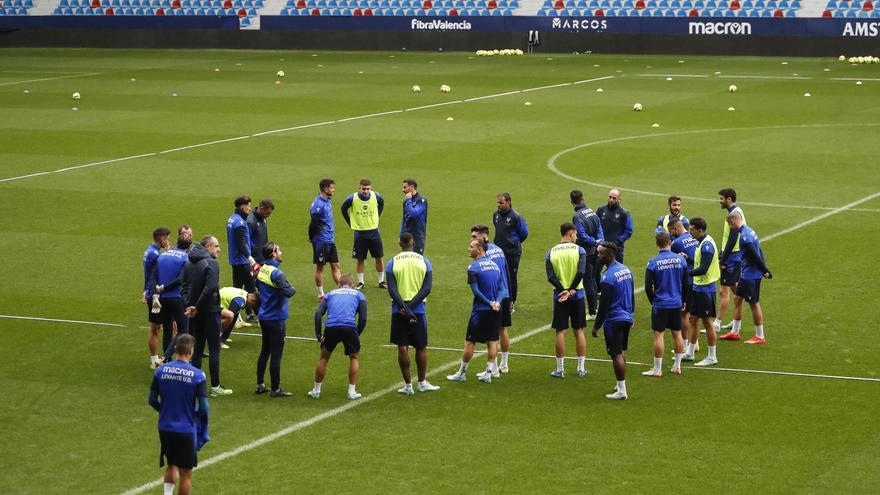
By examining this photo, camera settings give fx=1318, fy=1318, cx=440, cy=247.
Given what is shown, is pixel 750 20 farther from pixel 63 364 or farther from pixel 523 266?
pixel 63 364

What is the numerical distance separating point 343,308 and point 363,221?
21.0 feet

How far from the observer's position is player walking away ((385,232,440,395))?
656 inches

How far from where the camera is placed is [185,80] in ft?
187

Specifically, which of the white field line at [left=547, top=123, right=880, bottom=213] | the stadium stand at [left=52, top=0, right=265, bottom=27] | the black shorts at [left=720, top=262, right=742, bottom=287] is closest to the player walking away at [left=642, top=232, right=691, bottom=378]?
the black shorts at [left=720, top=262, right=742, bottom=287]

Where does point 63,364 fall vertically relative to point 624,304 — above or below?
below

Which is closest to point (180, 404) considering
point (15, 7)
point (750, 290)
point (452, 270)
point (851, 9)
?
point (750, 290)

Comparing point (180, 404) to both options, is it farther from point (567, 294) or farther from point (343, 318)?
point (567, 294)

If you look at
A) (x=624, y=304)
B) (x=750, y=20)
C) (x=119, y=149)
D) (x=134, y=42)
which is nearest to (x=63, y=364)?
(x=624, y=304)

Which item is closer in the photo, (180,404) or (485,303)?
(180,404)

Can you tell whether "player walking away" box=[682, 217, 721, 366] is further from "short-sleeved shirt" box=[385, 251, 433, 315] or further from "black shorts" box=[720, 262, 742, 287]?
"short-sleeved shirt" box=[385, 251, 433, 315]

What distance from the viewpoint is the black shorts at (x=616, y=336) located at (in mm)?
16469

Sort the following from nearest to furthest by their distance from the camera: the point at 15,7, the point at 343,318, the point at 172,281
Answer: the point at 343,318
the point at 172,281
the point at 15,7

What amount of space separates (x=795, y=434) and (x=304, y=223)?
49.0 feet

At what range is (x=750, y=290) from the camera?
1906 centimetres
